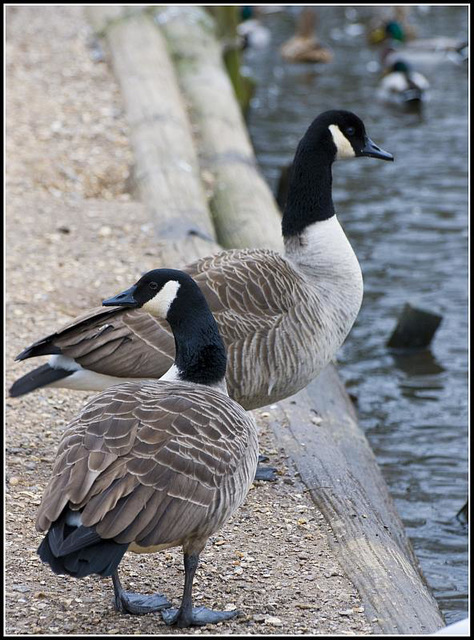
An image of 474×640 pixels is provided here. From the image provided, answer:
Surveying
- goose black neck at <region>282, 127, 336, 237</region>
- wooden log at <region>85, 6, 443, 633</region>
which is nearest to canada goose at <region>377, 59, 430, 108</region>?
wooden log at <region>85, 6, 443, 633</region>

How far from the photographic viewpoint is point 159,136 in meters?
10.2

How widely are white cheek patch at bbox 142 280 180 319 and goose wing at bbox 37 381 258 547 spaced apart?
18.2 inches

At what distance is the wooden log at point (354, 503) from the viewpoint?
13.9ft

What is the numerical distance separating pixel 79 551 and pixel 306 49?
683 inches

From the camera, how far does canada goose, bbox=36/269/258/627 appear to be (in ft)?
11.6

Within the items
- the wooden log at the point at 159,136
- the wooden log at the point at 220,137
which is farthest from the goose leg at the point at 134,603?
the wooden log at the point at 220,137

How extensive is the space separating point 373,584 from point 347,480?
109 cm

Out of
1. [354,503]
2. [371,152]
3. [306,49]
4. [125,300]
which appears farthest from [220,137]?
[306,49]

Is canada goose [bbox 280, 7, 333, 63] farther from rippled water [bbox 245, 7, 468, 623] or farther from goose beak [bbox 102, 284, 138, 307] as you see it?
goose beak [bbox 102, 284, 138, 307]

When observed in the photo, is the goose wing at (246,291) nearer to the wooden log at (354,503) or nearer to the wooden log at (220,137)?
the wooden log at (354,503)

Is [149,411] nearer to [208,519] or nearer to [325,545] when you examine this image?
[208,519]

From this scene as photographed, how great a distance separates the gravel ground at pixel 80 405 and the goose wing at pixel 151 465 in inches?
21.3

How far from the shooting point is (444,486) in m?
7.10

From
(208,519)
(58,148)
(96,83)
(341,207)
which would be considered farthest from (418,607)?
(96,83)
